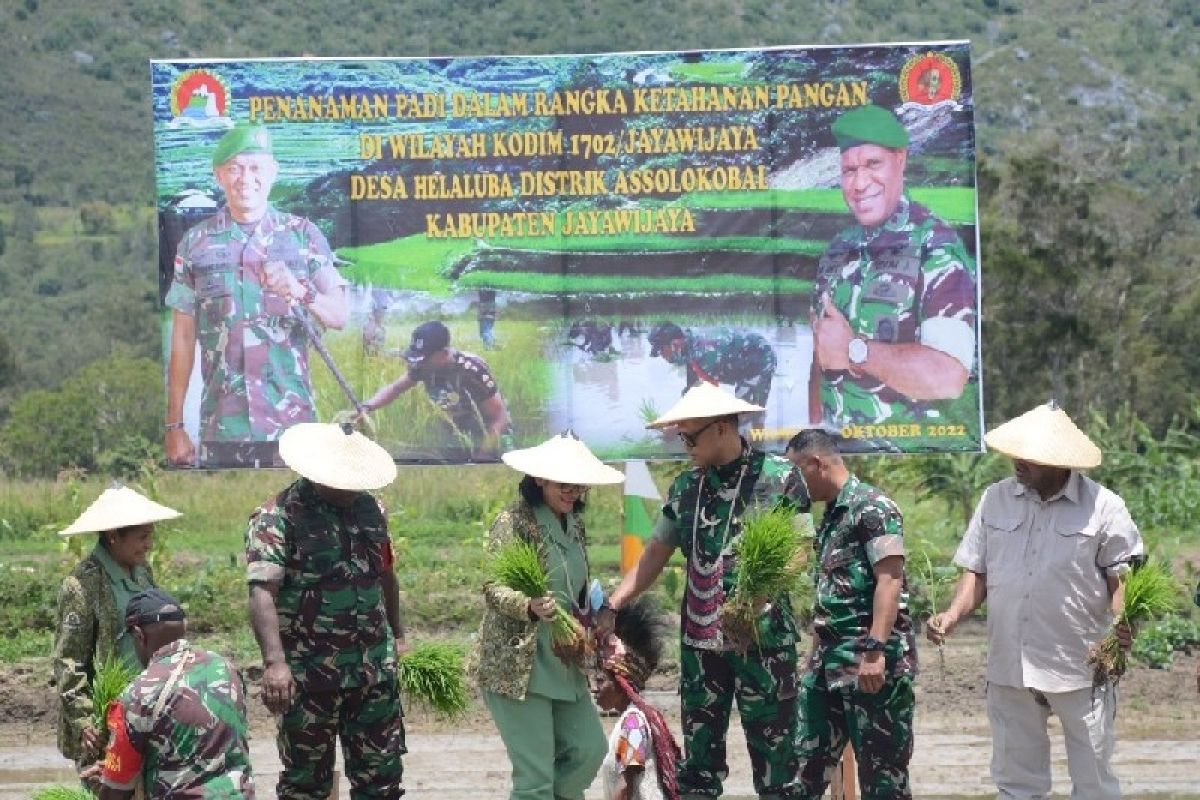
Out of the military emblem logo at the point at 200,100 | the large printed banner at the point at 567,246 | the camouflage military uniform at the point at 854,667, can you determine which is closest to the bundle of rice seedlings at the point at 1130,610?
the camouflage military uniform at the point at 854,667

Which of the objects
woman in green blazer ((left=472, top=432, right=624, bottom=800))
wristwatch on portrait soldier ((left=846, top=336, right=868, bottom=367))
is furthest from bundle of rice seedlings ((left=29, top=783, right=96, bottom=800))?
wristwatch on portrait soldier ((left=846, top=336, right=868, bottom=367))

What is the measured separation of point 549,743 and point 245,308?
5.57m

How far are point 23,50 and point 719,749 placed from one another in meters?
59.7

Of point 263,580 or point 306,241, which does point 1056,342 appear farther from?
point 263,580

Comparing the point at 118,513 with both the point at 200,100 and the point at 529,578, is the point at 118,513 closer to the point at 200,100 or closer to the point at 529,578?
the point at 529,578

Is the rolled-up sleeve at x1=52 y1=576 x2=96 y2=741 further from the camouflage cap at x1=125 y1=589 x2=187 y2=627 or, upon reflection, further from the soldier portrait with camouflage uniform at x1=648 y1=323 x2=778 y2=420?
the soldier portrait with camouflage uniform at x1=648 y1=323 x2=778 y2=420

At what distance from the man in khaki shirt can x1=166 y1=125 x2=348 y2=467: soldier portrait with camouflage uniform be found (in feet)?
19.0

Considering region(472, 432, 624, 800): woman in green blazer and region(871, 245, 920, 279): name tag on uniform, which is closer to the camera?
region(472, 432, 624, 800): woman in green blazer

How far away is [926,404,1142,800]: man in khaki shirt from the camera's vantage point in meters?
8.23

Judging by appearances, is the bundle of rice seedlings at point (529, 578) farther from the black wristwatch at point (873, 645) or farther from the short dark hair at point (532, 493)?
the black wristwatch at point (873, 645)

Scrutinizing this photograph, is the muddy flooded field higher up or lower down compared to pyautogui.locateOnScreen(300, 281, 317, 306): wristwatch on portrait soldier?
lower down

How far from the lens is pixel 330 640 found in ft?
26.0

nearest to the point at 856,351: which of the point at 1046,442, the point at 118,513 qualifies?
the point at 1046,442

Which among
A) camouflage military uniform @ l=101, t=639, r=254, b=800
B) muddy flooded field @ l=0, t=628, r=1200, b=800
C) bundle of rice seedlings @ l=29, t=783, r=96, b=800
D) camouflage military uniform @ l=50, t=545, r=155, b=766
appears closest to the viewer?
camouflage military uniform @ l=101, t=639, r=254, b=800
